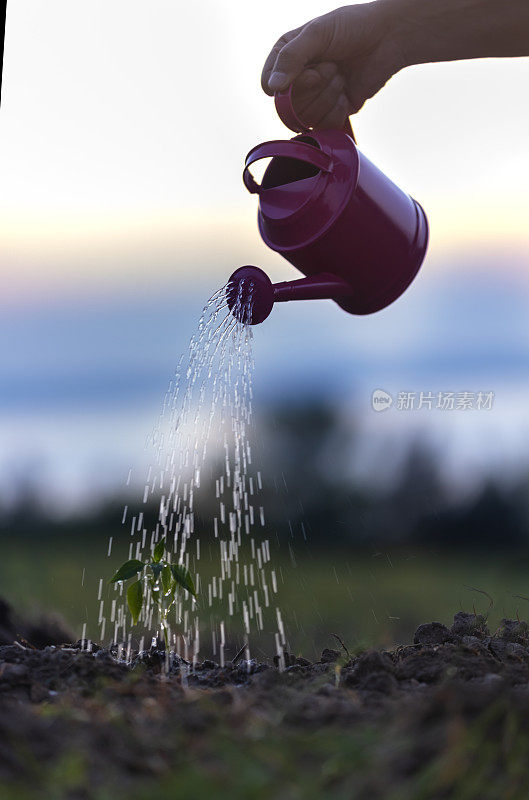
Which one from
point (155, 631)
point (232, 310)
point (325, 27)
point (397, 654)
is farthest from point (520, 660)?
point (325, 27)

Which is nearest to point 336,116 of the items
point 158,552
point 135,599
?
point 158,552

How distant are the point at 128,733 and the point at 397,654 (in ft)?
3.76

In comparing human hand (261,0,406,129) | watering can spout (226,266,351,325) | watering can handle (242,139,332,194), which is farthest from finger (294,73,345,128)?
watering can spout (226,266,351,325)

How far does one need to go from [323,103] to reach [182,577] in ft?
4.38

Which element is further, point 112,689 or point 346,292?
point 346,292

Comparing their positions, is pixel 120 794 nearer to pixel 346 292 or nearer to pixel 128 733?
pixel 128 733

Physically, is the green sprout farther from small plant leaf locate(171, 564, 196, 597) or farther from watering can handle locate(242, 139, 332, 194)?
watering can handle locate(242, 139, 332, 194)

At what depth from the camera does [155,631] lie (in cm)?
208

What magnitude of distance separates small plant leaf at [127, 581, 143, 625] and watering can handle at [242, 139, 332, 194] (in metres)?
1.03

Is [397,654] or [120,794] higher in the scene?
[120,794]

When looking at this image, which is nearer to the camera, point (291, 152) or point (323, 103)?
point (291, 152)

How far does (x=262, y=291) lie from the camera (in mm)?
1926

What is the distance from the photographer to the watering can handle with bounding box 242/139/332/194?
188 cm

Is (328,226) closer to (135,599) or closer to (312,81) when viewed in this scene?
(312,81)
